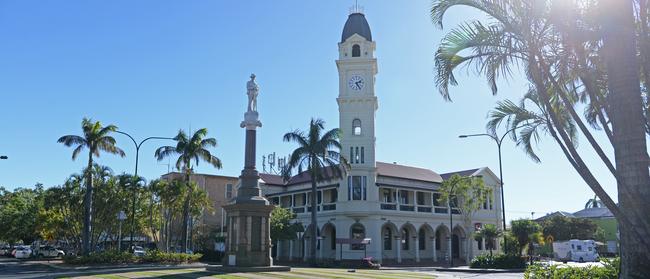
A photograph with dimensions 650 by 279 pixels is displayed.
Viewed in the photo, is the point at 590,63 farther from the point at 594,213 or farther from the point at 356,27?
the point at 594,213

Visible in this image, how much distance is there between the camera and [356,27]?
53.2 meters

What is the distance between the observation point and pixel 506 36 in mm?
11133

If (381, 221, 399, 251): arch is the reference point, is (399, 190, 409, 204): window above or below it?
above

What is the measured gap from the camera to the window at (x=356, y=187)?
50469 millimetres

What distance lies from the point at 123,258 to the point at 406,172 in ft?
101

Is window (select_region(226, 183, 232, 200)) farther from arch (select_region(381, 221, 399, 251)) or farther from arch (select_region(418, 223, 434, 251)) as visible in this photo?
arch (select_region(418, 223, 434, 251))

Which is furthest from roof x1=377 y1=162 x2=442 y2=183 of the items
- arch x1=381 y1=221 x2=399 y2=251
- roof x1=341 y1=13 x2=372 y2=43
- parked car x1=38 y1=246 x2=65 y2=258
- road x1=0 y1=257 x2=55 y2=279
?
parked car x1=38 y1=246 x2=65 y2=258

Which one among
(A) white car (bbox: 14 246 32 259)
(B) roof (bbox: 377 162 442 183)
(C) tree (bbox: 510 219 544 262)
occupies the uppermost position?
(B) roof (bbox: 377 162 442 183)

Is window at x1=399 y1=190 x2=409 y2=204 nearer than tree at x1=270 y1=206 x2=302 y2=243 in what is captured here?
No

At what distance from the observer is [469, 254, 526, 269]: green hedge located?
3538 centimetres

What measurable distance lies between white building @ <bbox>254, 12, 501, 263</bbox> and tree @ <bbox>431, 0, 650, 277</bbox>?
117 feet

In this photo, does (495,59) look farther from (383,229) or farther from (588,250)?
(588,250)

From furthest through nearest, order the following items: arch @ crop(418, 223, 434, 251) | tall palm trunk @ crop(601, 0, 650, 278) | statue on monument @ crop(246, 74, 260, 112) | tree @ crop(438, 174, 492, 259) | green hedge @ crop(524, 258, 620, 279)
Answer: arch @ crop(418, 223, 434, 251) → tree @ crop(438, 174, 492, 259) → statue on monument @ crop(246, 74, 260, 112) → green hedge @ crop(524, 258, 620, 279) → tall palm trunk @ crop(601, 0, 650, 278)

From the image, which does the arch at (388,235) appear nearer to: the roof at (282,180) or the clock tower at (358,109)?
the clock tower at (358,109)
